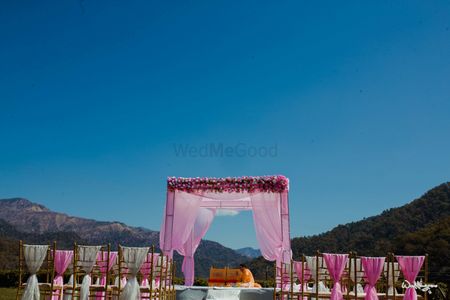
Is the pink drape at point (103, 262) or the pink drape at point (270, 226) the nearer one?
the pink drape at point (103, 262)

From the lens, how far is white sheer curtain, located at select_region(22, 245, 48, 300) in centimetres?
799

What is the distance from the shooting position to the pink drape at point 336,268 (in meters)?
7.84

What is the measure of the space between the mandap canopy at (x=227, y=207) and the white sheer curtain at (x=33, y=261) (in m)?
4.10

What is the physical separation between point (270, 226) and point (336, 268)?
3764 millimetres

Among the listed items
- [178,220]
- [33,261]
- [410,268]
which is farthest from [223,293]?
[410,268]

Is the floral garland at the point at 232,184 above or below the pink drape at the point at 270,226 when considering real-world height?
above

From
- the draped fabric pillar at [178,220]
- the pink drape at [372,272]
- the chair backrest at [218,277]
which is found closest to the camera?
the pink drape at [372,272]

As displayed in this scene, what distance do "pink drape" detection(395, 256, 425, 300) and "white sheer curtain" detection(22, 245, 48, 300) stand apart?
5.81 meters

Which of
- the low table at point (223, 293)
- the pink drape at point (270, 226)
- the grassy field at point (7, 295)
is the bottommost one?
the grassy field at point (7, 295)

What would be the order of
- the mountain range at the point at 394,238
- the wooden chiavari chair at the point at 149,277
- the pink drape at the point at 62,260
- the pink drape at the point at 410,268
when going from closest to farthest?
the pink drape at the point at 410,268 → the wooden chiavari chair at the point at 149,277 → the pink drape at the point at 62,260 → the mountain range at the point at 394,238

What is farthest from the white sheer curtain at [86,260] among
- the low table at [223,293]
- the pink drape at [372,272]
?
the pink drape at [372,272]

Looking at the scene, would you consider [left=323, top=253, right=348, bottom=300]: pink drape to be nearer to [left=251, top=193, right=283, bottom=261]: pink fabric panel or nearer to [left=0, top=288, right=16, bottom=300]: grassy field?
[left=251, top=193, right=283, bottom=261]: pink fabric panel

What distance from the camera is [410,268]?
7.65 metres

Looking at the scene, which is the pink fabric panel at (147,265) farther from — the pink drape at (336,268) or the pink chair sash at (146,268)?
the pink drape at (336,268)
